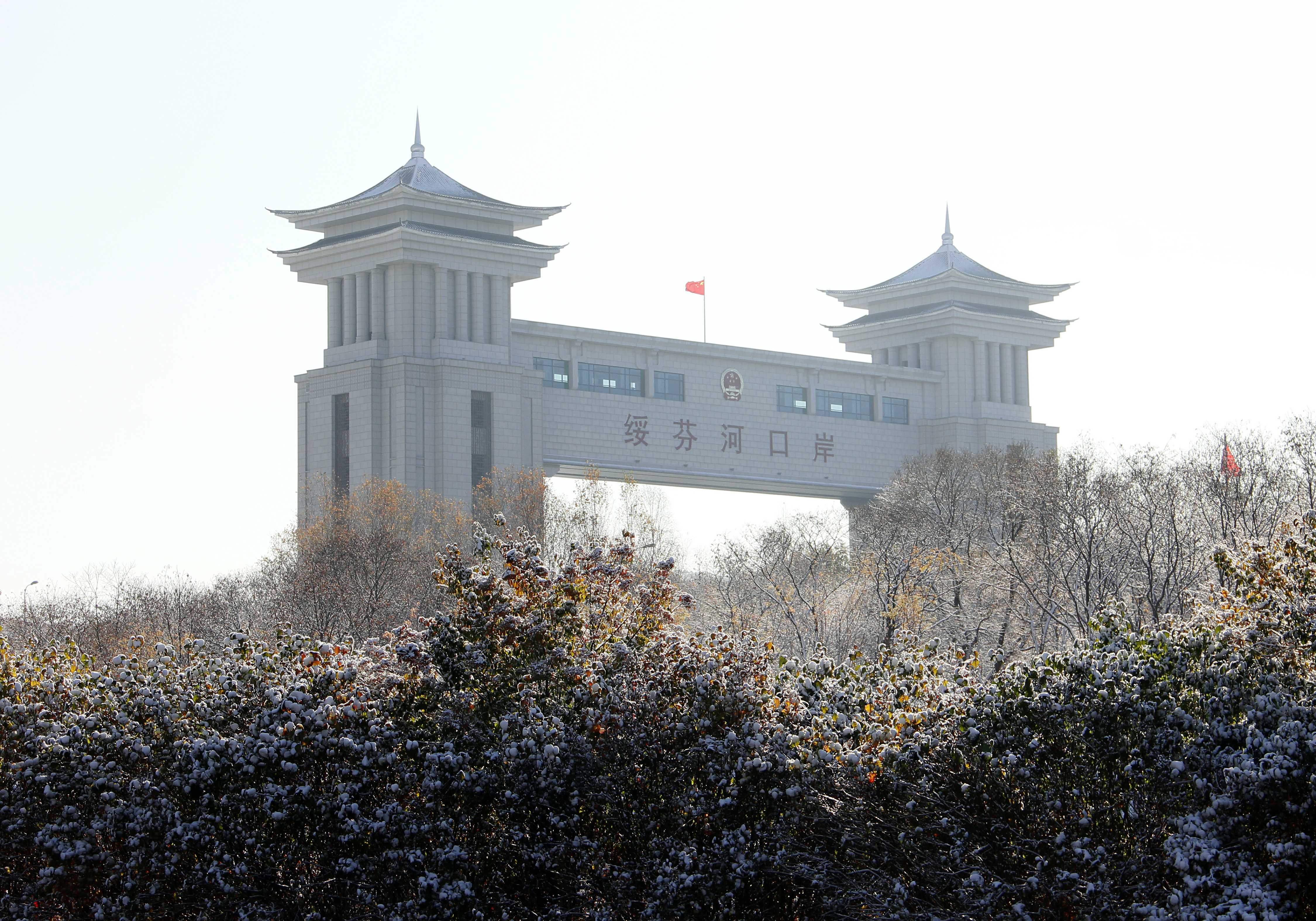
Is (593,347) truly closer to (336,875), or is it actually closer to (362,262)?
(362,262)

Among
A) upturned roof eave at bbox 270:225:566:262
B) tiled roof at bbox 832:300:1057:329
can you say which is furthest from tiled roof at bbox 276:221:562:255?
tiled roof at bbox 832:300:1057:329

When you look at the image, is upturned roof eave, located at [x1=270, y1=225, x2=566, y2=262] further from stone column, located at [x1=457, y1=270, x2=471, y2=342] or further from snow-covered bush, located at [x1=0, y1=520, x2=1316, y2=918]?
snow-covered bush, located at [x1=0, y1=520, x2=1316, y2=918]

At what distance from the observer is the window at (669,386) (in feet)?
220

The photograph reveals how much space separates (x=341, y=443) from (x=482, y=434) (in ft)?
17.9

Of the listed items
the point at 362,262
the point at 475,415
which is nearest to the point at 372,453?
the point at 475,415

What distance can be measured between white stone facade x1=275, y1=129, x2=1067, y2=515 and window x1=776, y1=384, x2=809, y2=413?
76 millimetres

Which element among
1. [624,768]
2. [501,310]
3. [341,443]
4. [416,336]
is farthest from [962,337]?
[624,768]

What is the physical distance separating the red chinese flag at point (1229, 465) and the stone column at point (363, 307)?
114 feet

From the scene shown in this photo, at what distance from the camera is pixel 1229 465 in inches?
1534

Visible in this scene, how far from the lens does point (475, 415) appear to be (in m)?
62.1

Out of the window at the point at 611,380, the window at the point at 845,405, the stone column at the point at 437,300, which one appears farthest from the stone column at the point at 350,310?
the window at the point at 845,405

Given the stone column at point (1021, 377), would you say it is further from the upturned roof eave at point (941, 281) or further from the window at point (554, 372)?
the window at point (554, 372)

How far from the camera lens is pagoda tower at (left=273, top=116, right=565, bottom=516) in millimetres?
61219

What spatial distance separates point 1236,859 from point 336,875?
625cm
